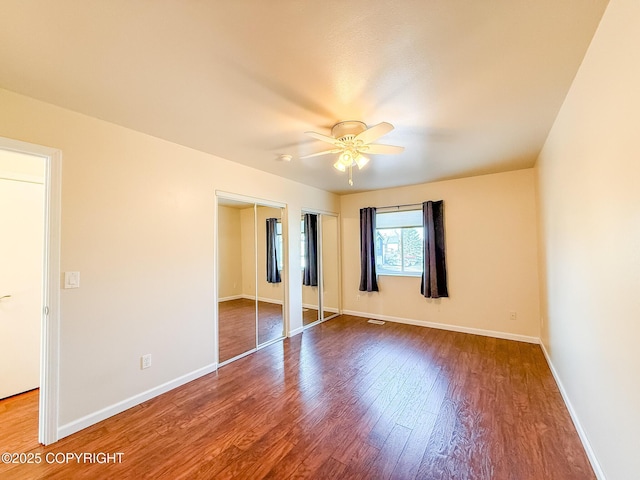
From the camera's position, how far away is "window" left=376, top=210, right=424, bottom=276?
4684 mm

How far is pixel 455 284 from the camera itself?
14.1 feet

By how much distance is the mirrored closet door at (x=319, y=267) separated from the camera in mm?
4703

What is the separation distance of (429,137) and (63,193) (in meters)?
3.16

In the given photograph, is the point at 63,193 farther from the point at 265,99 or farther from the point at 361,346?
the point at 361,346

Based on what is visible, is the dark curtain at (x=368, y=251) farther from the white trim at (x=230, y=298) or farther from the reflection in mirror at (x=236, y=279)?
the white trim at (x=230, y=298)

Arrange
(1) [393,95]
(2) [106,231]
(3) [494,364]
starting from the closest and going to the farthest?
(1) [393,95]
(2) [106,231]
(3) [494,364]

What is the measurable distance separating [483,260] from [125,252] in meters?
4.62

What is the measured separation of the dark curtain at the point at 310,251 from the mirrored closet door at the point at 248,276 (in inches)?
27.6

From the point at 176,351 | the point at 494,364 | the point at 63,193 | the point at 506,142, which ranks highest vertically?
the point at 506,142

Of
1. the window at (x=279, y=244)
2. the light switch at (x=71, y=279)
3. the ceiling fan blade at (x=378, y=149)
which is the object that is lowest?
the light switch at (x=71, y=279)

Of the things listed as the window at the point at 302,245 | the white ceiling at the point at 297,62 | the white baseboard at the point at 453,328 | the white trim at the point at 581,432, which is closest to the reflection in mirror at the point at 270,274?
the window at the point at 302,245

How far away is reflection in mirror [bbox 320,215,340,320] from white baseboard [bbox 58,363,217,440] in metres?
2.69

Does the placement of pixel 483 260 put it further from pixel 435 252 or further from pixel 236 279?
pixel 236 279

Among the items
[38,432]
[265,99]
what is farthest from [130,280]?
[265,99]
